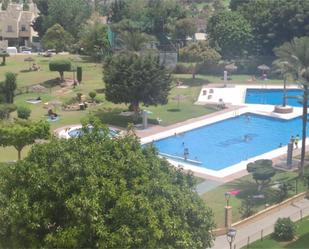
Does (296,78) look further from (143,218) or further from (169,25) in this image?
(169,25)

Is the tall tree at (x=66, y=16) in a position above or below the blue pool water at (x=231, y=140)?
above

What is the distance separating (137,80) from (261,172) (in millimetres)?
15927

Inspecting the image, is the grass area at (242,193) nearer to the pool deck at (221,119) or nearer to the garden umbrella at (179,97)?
the pool deck at (221,119)

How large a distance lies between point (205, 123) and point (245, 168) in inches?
433

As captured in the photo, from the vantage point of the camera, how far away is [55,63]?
5809 cm

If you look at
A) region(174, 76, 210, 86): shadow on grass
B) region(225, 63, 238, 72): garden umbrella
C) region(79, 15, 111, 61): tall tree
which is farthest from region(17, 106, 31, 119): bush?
region(225, 63, 238, 72): garden umbrella

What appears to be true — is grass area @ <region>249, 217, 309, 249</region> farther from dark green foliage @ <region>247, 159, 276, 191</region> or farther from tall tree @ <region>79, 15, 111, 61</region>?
tall tree @ <region>79, 15, 111, 61</region>

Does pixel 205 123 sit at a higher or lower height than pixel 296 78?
lower

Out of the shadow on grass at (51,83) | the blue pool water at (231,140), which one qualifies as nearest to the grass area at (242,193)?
the blue pool water at (231,140)

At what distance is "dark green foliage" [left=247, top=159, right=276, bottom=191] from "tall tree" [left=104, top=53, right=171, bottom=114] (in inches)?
534

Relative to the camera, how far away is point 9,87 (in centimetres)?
5047

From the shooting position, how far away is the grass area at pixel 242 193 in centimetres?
2941

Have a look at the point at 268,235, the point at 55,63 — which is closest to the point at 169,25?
the point at 55,63

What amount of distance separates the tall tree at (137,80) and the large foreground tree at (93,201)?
26.2m
